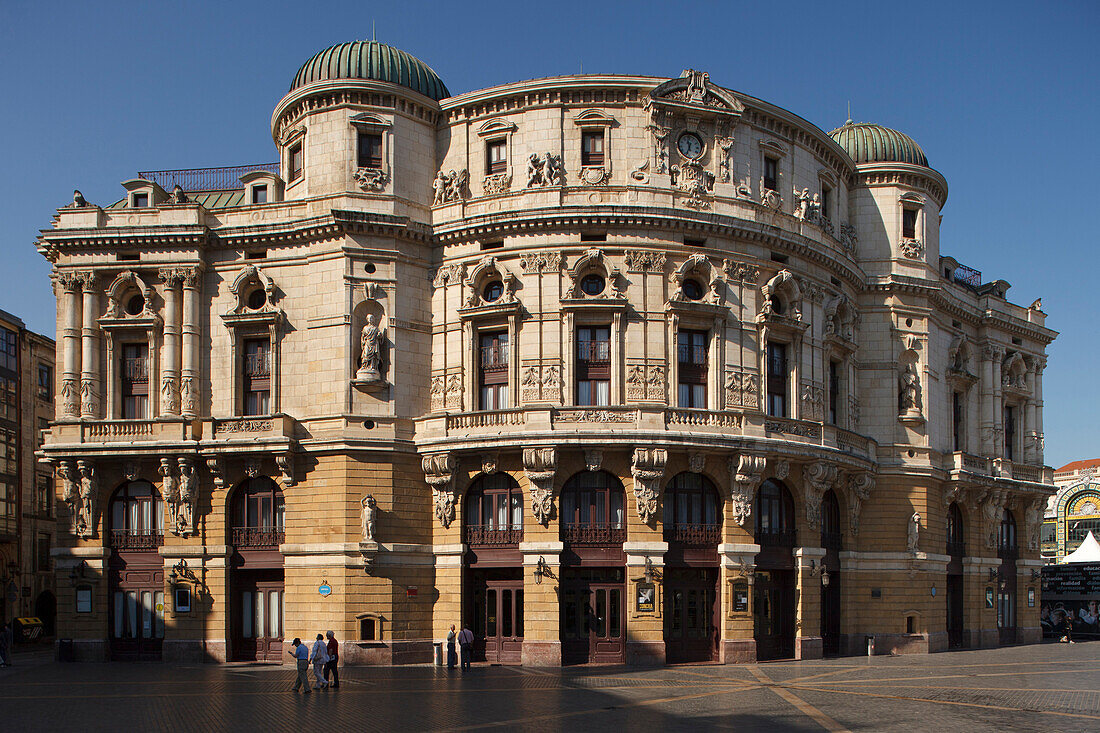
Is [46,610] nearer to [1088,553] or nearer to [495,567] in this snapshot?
[495,567]

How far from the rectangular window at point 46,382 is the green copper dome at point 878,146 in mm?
54434

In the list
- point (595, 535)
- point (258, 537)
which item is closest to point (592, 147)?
point (595, 535)

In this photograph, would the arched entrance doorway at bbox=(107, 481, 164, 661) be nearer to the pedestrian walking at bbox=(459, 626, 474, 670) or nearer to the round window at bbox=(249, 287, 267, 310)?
the round window at bbox=(249, 287, 267, 310)

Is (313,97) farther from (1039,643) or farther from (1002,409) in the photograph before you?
(1039,643)

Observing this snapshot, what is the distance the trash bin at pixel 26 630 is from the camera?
63.7 m

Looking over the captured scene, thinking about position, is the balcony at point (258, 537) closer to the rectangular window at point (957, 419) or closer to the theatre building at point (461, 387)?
the theatre building at point (461, 387)

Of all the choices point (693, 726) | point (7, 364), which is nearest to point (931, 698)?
point (693, 726)

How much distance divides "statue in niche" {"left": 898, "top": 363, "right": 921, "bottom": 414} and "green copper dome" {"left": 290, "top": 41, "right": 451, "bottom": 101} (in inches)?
1123

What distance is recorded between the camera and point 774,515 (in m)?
49.9

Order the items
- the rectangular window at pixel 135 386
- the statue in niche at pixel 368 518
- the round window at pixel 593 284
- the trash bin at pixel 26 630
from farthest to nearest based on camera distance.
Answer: the trash bin at pixel 26 630, the rectangular window at pixel 135 386, the round window at pixel 593 284, the statue in niche at pixel 368 518

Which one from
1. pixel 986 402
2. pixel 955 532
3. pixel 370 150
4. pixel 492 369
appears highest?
pixel 370 150

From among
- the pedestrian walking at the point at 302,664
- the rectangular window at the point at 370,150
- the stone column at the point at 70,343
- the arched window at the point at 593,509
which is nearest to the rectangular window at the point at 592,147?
the rectangular window at the point at 370,150

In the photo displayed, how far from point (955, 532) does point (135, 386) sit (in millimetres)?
45265

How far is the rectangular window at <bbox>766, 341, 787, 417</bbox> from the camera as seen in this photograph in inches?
1982
